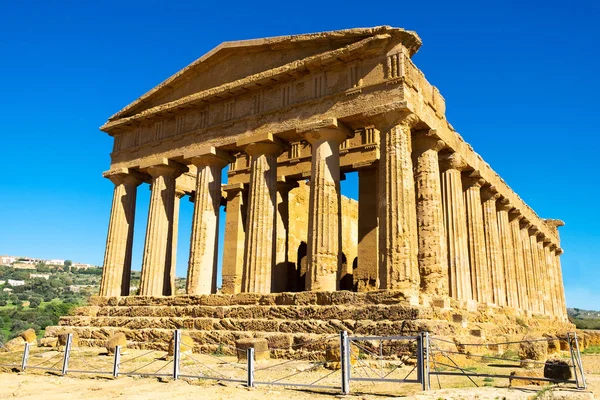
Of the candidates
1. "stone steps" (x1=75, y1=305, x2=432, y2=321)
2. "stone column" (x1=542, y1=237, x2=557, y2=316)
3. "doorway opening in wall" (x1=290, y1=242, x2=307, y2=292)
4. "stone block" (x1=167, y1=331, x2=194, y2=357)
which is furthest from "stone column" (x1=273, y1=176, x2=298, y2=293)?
"stone column" (x1=542, y1=237, x2=557, y2=316)

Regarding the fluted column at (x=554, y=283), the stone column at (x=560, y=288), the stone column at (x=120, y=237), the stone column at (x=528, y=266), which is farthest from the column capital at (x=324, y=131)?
the stone column at (x=560, y=288)

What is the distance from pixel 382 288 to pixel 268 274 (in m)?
4.20

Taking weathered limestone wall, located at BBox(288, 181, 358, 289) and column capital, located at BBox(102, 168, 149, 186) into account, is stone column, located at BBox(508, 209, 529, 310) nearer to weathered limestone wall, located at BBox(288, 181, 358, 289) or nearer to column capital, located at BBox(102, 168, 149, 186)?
weathered limestone wall, located at BBox(288, 181, 358, 289)

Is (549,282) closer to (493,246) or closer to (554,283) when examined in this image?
(554,283)

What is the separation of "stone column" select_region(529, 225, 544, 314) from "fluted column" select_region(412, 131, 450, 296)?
46.0 feet

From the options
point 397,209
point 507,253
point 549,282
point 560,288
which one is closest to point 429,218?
point 397,209

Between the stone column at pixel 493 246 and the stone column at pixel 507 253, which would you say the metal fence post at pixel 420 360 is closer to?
the stone column at pixel 493 246

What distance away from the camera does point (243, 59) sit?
62.3 feet

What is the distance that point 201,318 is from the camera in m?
16.6

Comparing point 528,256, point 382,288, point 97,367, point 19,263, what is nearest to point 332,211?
point 382,288

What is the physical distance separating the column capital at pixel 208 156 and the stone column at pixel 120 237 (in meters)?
3.80

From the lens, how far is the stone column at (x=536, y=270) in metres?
27.6

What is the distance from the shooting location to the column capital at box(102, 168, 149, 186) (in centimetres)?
2202

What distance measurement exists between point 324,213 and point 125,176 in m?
10.6
